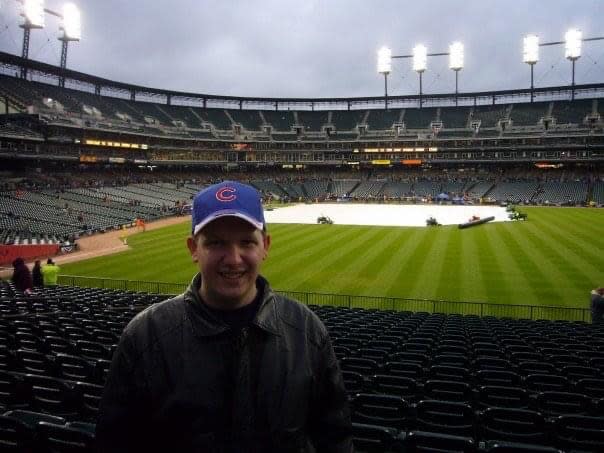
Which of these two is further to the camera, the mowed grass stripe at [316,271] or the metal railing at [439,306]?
the mowed grass stripe at [316,271]

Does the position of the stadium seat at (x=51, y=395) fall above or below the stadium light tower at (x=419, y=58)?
below

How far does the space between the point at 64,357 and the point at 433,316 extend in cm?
1477

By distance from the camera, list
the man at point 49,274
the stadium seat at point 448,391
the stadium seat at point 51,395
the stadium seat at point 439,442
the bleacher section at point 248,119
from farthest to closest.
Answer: the bleacher section at point 248,119
the man at point 49,274
the stadium seat at point 448,391
the stadium seat at point 51,395
the stadium seat at point 439,442

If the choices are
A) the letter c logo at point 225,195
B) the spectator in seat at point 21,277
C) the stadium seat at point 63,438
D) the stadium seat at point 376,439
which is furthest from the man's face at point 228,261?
the spectator in seat at point 21,277

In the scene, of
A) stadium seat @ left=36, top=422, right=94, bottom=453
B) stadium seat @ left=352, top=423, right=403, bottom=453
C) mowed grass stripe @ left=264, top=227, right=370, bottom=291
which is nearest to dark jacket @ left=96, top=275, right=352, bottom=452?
stadium seat @ left=36, top=422, right=94, bottom=453

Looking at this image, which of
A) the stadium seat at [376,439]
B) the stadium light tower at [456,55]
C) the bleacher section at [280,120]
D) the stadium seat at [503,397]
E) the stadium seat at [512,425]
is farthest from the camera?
the bleacher section at [280,120]

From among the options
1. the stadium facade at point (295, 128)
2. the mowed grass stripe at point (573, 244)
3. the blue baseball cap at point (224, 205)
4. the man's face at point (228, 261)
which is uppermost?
the stadium facade at point (295, 128)

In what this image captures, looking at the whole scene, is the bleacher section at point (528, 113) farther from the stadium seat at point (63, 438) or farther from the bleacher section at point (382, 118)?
the stadium seat at point (63, 438)

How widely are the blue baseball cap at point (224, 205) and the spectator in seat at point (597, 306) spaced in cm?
2033

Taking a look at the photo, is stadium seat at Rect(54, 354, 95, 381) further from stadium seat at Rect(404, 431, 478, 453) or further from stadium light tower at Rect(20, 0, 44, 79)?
stadium light tower at Rect(20, 0, 44, 79)

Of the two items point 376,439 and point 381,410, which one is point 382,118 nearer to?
point 381,410

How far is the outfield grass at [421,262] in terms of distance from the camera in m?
26.9

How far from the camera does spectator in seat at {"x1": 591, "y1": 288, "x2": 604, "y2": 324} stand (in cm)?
1880

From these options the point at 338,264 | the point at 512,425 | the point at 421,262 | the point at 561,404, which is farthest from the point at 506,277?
the point at 512,425
